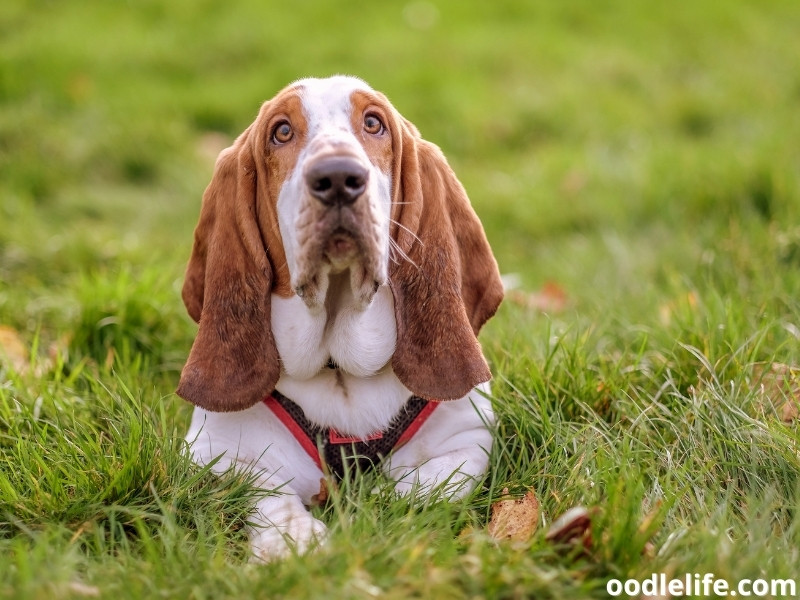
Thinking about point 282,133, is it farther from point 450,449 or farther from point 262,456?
point 450,449

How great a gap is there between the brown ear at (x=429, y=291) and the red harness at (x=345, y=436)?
0.51ft

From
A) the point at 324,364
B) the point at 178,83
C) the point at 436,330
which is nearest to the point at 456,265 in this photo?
the point at 436,330

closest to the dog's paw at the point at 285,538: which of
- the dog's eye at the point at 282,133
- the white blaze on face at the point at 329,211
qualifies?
the white blaze on face at the point at 329,211

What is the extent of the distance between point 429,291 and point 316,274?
14.6 inches

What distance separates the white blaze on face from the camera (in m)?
2.44

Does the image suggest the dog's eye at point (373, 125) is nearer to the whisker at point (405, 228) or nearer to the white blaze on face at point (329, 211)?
the white blaze on face at point (329, 211)

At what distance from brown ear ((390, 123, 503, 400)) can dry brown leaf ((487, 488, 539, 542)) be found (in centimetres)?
35

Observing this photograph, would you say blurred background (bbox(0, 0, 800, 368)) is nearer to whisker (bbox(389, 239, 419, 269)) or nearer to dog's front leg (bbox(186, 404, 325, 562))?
dog's front leg (bbox(186, 404, 325, 562))

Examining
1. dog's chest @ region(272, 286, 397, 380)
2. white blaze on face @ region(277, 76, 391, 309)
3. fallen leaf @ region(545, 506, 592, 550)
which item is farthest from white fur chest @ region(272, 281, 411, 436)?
fallen leaf @ region(545, 506, 592, 550)

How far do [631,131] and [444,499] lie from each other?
16.4ft

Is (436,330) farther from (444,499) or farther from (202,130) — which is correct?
(202,130)

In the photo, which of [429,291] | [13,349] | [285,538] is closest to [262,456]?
[285,538]

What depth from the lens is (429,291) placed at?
275 centimetres

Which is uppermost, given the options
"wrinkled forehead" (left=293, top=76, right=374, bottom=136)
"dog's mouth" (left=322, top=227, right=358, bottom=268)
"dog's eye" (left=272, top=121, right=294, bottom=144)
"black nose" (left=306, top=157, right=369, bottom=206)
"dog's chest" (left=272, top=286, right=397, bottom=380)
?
"wrinkled forehead" (left=293, top=76, right=374, bottom=136)
